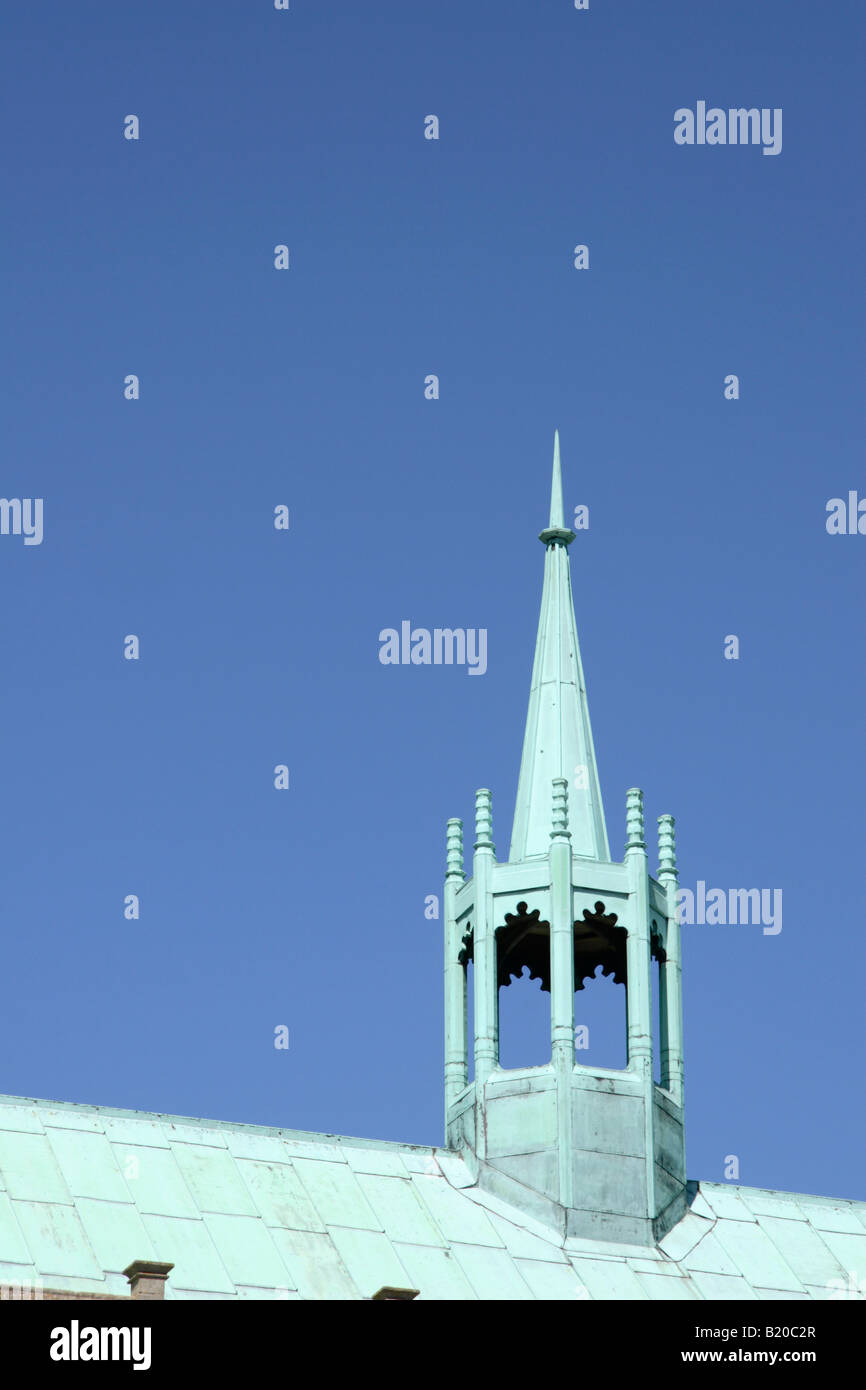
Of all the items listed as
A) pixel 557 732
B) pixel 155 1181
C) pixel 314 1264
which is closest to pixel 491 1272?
pixel 314 1264

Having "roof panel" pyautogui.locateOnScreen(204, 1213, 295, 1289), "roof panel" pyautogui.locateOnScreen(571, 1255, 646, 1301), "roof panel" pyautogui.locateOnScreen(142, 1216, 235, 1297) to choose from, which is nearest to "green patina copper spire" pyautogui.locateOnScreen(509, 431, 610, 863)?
"roof panel" pyautogui.locateOnScreen(571, 1255, 646, 1301)

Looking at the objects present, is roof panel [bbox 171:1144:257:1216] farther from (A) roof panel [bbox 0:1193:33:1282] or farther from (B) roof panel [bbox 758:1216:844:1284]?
(B) roof panel [bbox 758:1216:844:1284]

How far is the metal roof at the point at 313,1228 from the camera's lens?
58.6 metres

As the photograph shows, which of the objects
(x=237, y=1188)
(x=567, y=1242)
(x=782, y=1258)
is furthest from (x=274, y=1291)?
(x=782, y=1258)

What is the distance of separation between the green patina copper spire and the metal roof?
28.9ft

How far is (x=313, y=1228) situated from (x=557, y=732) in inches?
629

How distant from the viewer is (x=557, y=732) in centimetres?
7206

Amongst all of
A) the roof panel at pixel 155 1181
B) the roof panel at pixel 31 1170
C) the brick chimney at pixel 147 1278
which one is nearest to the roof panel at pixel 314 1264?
the roof panel at pixel 155 1181

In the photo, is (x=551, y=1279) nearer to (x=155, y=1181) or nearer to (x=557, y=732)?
(x=155, y=1181)

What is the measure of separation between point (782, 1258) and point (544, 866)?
10996mm
